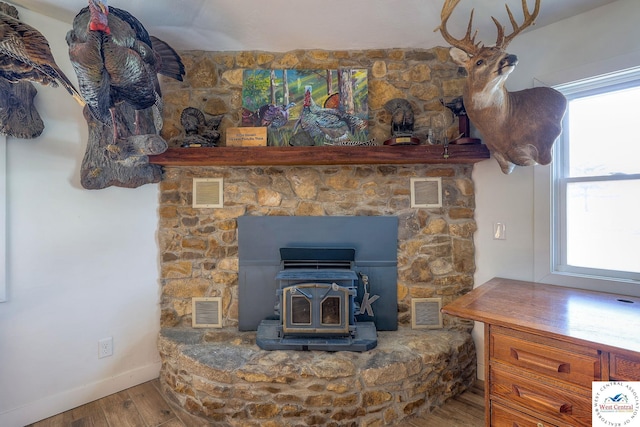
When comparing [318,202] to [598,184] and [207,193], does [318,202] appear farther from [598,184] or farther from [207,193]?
[598,184]

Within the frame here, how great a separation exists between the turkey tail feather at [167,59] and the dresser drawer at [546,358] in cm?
246

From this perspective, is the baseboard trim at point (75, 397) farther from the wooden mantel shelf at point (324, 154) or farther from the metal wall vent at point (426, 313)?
the metal wall vent at point (426, 313)

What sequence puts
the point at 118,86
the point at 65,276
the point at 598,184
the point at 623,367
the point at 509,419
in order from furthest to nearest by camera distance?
the point at 65,276 → the point at 598,184 → the point at 118,86 → the point at 509,419 → the point at 623,367

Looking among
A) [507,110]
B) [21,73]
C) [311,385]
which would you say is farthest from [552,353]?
[21,73]

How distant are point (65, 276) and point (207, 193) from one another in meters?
1.05

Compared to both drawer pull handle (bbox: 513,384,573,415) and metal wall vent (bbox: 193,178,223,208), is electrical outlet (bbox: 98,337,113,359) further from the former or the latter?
drawer pull handle (bbox: 513,384,573,415)

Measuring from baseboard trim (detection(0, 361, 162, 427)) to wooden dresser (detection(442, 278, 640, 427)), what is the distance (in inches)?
88.7

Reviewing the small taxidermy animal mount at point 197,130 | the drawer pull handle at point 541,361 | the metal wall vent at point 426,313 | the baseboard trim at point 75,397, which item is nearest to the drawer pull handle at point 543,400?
the drawer pull handle at point 541,361

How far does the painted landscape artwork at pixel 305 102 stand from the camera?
2.19m

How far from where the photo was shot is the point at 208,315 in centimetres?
219

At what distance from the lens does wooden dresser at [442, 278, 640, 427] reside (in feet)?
3.61

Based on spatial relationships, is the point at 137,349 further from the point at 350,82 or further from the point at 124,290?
the point at 350,82

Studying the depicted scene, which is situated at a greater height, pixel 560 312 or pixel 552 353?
pixel 560 312

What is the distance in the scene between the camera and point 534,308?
1.44 m
